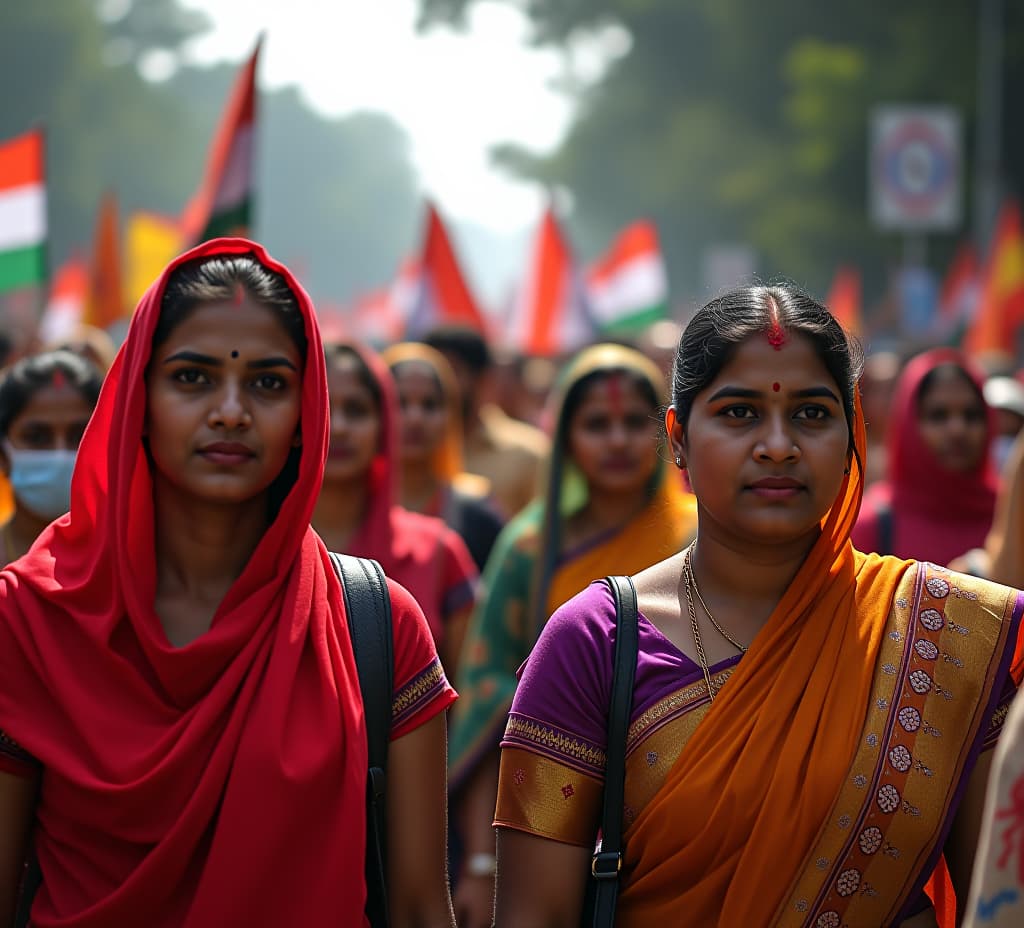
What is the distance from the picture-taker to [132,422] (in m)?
2.51

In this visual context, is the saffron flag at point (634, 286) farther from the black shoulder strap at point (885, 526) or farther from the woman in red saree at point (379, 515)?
the woman in red saree at point (379, 515)

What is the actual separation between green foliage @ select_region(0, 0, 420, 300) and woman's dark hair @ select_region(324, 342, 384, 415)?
538 inches

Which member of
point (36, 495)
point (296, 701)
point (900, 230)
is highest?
point (900, 230)

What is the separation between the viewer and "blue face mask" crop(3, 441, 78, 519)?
3459 mm

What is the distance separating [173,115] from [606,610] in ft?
204

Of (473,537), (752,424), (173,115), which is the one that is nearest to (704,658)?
(752,424)

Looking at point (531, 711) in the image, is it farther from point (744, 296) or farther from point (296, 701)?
point (744, 296)

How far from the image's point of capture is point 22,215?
7016 mm

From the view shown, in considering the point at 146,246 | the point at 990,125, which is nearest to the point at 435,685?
the point at 146,246

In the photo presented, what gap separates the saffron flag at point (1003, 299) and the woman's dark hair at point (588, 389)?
8.29 m

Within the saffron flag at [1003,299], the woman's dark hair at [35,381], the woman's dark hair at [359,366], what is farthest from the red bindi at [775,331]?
the saffron flag at [1003,299]

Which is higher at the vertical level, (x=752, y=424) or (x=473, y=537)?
(x=752, y=424)

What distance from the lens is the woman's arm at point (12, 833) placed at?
236 centimetres

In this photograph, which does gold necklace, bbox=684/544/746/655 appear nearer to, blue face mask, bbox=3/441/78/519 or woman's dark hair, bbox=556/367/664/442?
blue face mask, bbox=3/441/78/519
